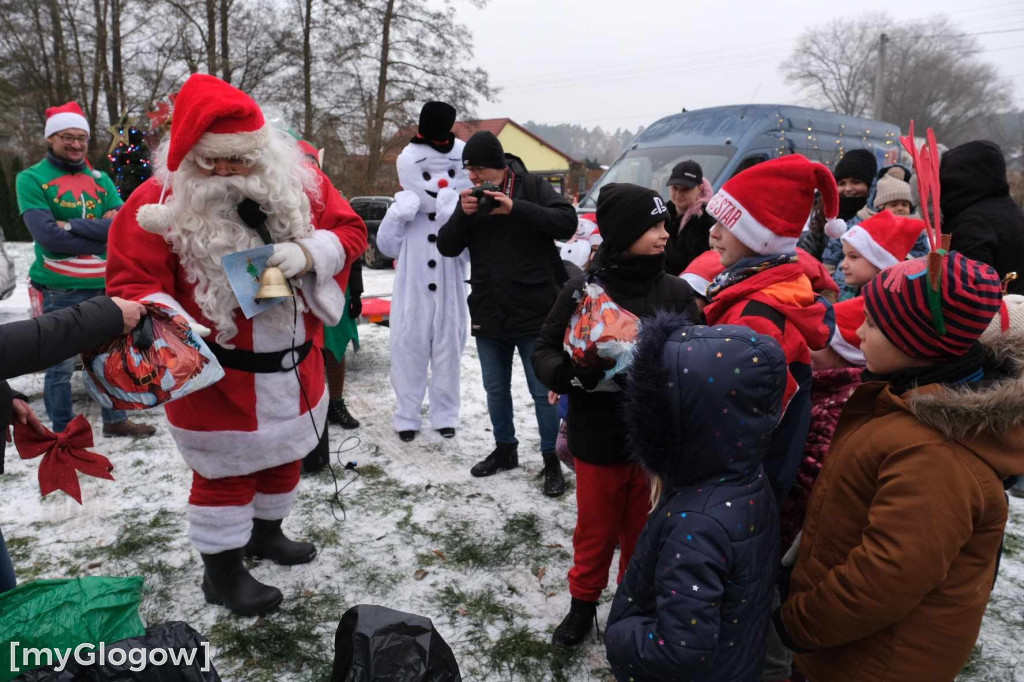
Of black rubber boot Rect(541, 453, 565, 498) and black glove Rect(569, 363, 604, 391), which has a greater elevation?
black glove Rect(569, 363, 604, 391)

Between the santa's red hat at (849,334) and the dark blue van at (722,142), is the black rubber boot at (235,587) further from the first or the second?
the dark blue van at (722,142)

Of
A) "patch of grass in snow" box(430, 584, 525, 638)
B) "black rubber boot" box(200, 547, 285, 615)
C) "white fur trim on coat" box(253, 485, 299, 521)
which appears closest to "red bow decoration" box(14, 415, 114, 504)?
"black rubber boot" box(200, 547, 285, 615)

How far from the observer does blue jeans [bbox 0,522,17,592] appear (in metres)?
1.97

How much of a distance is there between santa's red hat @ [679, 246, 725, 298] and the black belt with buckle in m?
1.60

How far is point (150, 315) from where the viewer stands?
6.42 ft

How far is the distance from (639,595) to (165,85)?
1993 centimetres

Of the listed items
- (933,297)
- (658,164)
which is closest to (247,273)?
(933,297)

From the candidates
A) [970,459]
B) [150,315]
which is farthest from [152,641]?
[970,459]

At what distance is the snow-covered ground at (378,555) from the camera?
2363 millimetres

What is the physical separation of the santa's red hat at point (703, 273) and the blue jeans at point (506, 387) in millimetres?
1152

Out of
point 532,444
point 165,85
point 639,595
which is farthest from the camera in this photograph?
point 165,85

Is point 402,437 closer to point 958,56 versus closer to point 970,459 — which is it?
point 970,459

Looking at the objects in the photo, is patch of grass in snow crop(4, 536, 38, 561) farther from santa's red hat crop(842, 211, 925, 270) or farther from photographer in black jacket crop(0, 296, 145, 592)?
santa's red hat crop(842, 211, 925, 270)

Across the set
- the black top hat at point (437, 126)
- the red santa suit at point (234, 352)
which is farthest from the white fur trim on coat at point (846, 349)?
the black top hat at point (437, 126)
